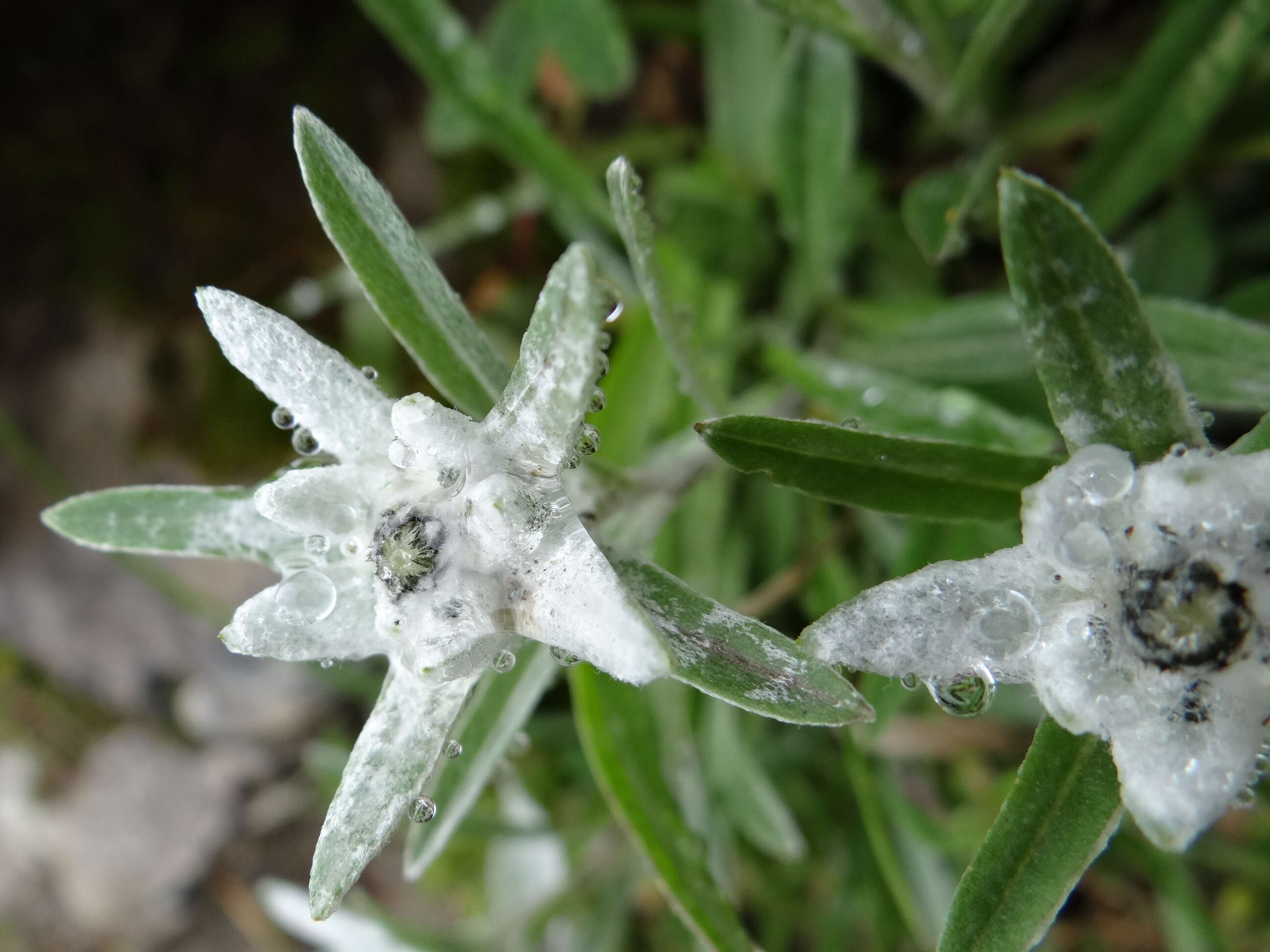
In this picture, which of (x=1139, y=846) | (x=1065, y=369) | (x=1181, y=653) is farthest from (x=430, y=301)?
(x=1139, y=846)

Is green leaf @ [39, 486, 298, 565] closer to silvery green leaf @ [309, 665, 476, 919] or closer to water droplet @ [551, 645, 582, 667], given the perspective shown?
silvery green leaf @ [309, 665, 476, 919]

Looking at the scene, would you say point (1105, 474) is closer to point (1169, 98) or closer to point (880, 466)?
point (880, 466)

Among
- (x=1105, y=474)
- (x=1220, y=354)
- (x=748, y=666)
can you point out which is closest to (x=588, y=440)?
Result: (x=748, y=666)

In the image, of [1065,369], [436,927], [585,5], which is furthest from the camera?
[436,927]

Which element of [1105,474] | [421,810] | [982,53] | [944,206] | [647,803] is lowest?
[647,803]

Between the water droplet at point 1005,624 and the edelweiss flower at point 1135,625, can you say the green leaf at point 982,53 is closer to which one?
the edelweiss flower at point 1135,625

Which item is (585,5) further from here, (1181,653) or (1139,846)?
(1139,846)
